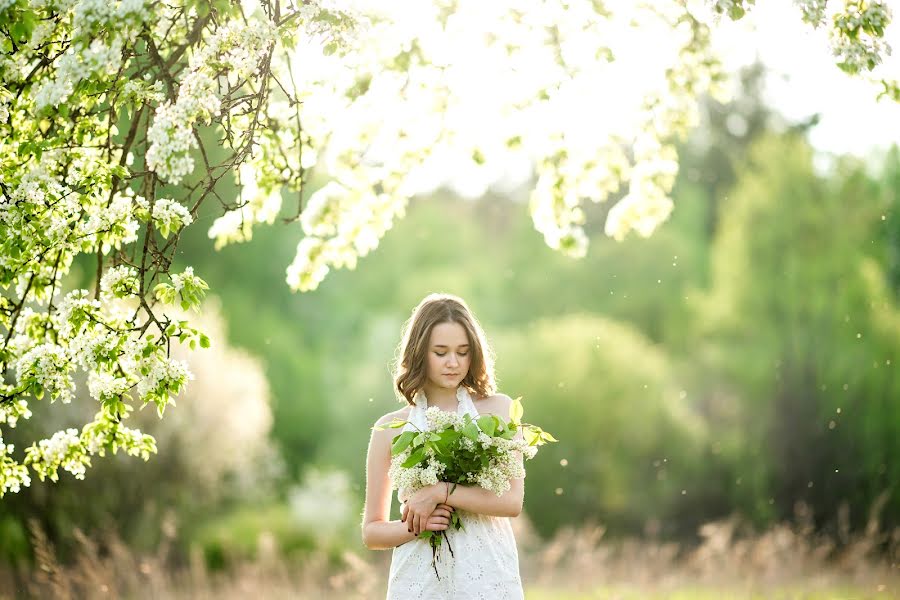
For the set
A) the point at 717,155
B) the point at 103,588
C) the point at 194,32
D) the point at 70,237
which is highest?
the point at 717,155

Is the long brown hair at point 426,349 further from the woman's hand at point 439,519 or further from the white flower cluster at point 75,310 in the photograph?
the white flower cluster at point 75,310

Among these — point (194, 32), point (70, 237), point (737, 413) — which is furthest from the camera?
point (737, 413)

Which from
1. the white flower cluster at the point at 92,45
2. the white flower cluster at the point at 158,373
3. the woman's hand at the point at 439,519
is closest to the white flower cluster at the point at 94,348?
the white flower cluster at the point at 158,373

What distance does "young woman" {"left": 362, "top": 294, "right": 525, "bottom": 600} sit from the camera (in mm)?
3598

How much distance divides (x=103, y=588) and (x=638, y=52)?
17.3ft

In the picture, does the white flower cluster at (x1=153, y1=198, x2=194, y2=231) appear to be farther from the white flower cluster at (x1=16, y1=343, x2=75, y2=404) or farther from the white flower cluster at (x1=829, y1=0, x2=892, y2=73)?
the white flower cluster at (x1=829, y1=0, x2=892, y2=73)

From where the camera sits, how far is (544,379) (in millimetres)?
17172

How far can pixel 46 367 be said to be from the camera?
13.1 feet

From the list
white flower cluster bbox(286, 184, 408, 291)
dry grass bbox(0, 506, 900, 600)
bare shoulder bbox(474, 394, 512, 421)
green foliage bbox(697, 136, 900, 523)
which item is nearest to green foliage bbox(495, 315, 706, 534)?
green foliage bbox(697, 136, 900, 523)

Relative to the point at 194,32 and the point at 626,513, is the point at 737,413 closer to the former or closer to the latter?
the point at 626,513

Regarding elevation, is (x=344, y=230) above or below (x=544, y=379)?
below

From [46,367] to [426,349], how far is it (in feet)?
4.64

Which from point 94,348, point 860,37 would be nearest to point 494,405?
point 94,348

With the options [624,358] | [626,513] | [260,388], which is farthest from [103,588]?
[626,513]
